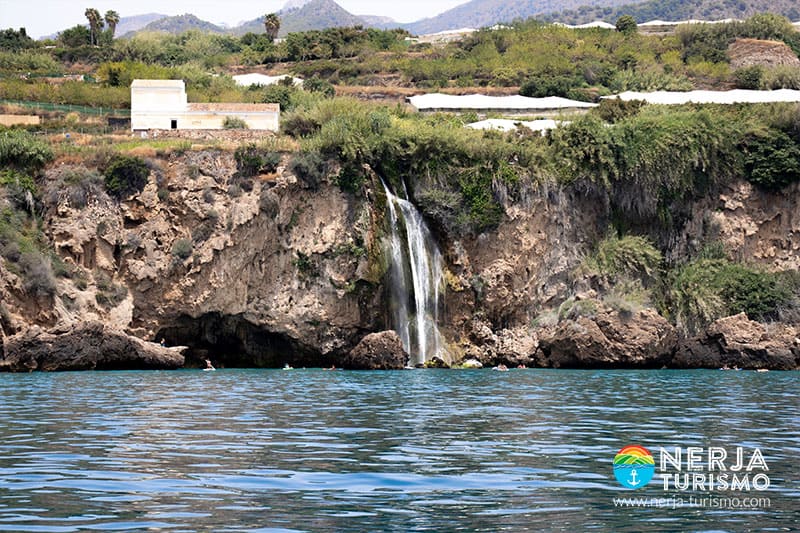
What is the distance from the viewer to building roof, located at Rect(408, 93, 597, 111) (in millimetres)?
67125

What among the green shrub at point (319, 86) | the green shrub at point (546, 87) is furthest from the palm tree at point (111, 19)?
A: the green shrub at point (546, 87)

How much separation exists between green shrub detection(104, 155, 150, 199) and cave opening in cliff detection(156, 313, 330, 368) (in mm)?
5572

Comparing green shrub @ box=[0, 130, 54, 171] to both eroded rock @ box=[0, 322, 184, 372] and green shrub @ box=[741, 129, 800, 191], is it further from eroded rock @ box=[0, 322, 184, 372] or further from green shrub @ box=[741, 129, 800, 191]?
green shrub @ box=[741, 129, 800, 191]

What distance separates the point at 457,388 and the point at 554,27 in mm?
70483

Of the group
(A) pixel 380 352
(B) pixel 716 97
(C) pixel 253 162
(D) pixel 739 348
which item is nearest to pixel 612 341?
(D) pixel 739 348

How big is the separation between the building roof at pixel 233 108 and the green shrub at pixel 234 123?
2.28ft

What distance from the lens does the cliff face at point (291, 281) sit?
1832 inches

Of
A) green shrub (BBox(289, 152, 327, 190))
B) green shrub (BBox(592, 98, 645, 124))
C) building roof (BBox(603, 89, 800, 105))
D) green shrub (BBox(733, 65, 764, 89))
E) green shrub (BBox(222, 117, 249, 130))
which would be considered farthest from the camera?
green shrub (BBox(733, 65, 764, 89))

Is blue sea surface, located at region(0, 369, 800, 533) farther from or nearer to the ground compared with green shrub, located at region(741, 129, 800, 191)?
nearer to the ground

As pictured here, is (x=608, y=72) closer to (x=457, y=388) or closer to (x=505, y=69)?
(x=505, y=69)

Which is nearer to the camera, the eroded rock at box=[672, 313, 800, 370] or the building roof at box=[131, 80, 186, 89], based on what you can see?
the eroded rock at box=[672, 313, 800, 370]

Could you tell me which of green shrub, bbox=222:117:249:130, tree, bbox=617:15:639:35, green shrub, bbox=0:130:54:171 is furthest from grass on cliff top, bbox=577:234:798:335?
tree, bbox=617:15:639:35

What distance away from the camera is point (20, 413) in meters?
23.9

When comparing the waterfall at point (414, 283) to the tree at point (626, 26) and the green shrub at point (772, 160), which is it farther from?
the tree at point (626, 26)
